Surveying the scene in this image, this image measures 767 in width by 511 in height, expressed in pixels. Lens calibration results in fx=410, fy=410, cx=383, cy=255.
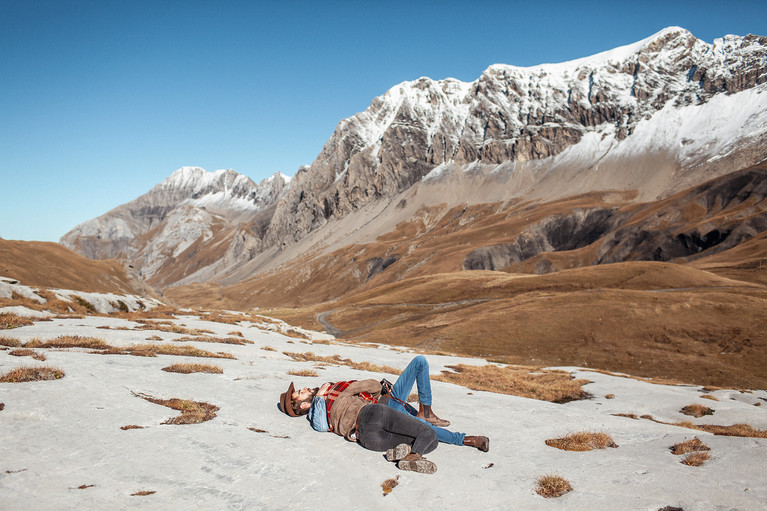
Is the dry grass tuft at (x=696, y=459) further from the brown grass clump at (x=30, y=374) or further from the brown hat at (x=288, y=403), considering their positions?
the brown grass clump at (x=30, y=374)

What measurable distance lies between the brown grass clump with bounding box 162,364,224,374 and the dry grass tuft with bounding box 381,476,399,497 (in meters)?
9.50

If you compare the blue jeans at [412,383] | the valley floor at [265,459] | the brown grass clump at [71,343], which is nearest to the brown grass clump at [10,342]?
the brown grass clump at [71,343]

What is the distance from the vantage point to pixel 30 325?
19516 millimetres

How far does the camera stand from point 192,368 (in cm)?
1484

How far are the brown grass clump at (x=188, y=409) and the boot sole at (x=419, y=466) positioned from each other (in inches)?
204

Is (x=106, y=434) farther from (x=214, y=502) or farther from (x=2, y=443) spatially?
(x=214, y=502)

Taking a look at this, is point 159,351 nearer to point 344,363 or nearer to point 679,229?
point 344,363

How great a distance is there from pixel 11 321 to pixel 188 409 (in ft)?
47.4

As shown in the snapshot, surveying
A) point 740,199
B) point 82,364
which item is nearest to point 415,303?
point 82,364

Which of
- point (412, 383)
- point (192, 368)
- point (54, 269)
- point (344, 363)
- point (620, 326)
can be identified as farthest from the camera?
point (54, 269)

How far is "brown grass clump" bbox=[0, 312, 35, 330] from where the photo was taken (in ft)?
59.6

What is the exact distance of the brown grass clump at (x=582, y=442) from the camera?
405 inches

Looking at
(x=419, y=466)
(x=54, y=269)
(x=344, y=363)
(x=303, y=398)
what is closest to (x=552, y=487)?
(x=419, y=466)

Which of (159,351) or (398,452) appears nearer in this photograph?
(398,452)
